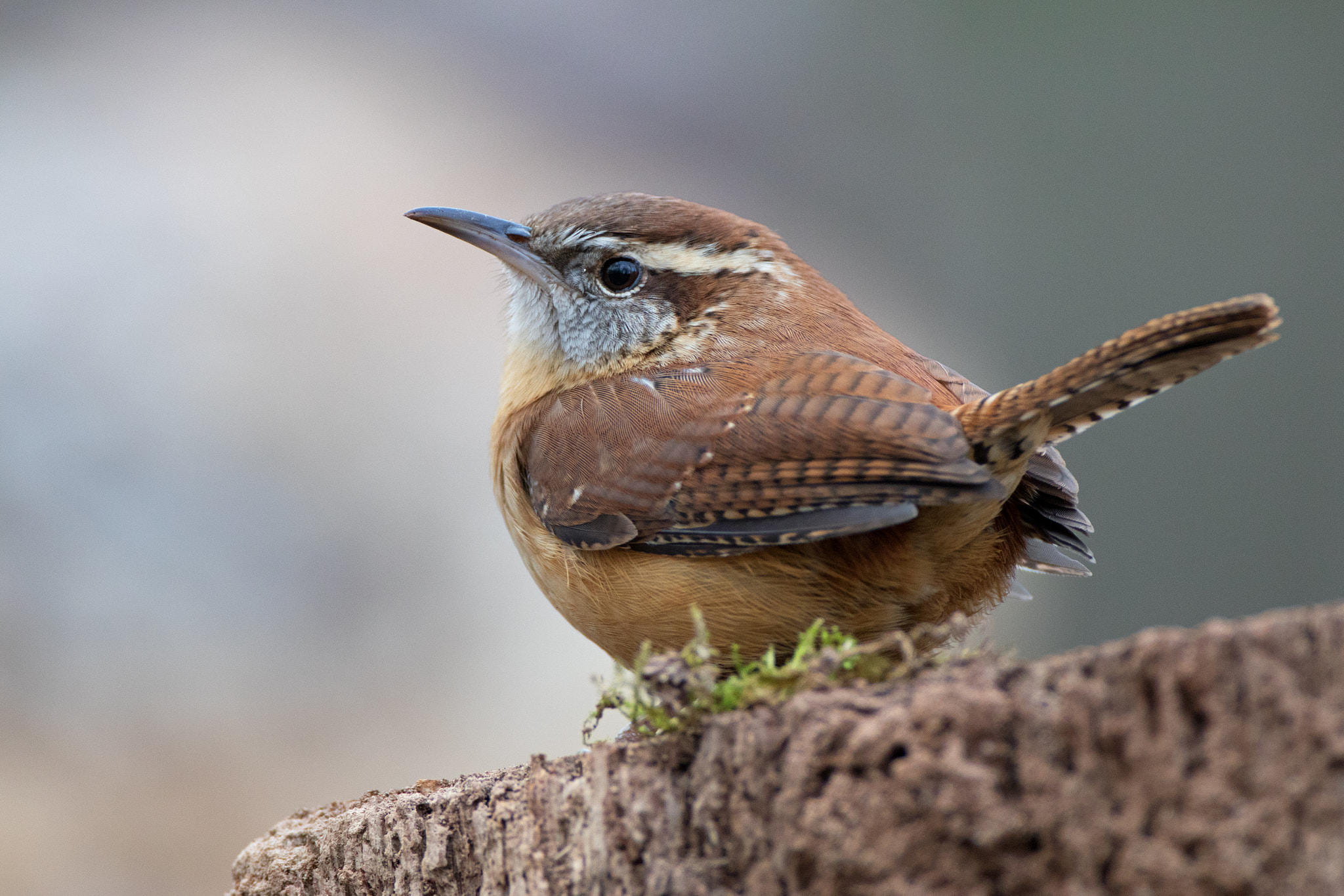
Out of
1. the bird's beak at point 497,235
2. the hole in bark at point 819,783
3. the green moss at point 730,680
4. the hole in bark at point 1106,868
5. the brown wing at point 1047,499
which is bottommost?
the hole in bark at point 1106,868

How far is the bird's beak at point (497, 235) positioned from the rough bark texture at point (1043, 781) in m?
Result: 1.88

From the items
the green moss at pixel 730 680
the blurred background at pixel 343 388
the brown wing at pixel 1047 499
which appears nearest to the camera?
the green moss at pixel 730 680

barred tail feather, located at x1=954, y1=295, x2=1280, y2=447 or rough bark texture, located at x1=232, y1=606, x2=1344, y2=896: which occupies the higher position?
barred tail feather, located at x1=954, y1=295, x2=1280, y2=447

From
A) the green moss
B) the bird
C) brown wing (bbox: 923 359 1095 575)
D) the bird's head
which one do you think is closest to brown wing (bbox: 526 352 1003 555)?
the bird

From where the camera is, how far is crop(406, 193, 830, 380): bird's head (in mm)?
2953

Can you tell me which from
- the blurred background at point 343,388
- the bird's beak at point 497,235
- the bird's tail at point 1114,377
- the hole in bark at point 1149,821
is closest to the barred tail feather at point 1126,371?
the bird's tail at point 1114,377

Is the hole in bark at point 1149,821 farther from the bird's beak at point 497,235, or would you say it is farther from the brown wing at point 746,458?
the bird's beak at point 497,235

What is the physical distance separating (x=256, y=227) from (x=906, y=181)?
6386mm

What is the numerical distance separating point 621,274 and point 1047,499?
52.0 inches

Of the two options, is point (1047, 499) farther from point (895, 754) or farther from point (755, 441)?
point (895, 754)

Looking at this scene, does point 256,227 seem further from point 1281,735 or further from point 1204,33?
point 1281,735

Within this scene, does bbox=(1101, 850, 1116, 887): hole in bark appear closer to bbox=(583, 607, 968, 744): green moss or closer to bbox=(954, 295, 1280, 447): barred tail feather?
bbox=(583, 607, 968, 744): green moss

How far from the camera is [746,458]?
2.35m

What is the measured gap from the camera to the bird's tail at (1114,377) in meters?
1.72
